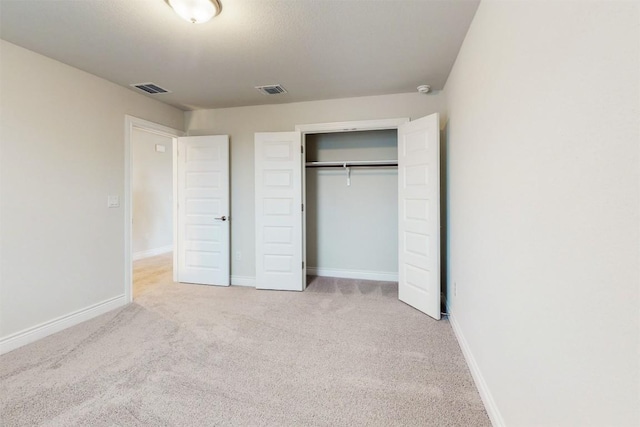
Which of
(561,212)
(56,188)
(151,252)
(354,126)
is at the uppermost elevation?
(354,126)

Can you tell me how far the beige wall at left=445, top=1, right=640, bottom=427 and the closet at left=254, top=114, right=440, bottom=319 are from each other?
119 cm

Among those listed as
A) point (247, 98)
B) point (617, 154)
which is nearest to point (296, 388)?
point (617, 154)

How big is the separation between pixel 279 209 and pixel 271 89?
4.80ft

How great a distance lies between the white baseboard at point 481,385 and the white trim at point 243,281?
2650 millimetres

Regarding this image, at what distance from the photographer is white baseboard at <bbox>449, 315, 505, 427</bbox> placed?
1.48 meters

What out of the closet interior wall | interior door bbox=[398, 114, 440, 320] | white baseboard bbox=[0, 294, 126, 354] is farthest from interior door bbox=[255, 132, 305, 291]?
white baseboard bbox=[0, 294, 126, 354]

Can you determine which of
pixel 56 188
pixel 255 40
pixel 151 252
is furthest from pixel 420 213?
pixel 151 252

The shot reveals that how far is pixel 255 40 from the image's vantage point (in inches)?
89.8

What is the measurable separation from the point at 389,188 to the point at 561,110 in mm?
3160

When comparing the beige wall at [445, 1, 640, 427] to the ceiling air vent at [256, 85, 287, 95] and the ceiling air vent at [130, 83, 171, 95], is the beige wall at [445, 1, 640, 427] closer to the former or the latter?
the ceiling air vent at [256, 85, 287, 95]

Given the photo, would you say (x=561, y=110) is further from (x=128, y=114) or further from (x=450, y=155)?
(x=128, y=114)

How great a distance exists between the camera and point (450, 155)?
282 cm

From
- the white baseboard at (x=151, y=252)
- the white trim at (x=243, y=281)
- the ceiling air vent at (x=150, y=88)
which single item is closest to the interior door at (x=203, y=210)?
the white trim at (x=243, y=281)

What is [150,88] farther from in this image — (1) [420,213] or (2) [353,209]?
(1) [420,213]
